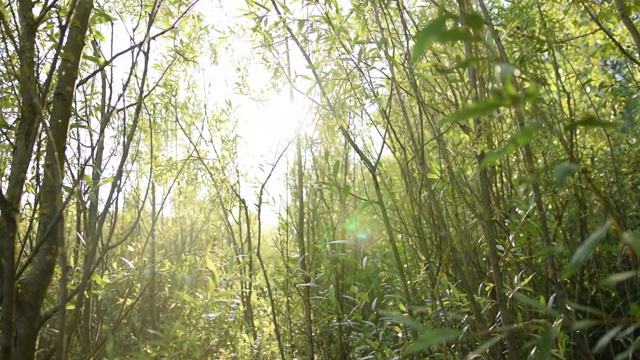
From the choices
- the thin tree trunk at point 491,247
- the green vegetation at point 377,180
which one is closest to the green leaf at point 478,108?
the green vegetation at point 377,180

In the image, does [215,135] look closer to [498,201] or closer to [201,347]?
[201,347]

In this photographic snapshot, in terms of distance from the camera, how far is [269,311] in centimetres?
285

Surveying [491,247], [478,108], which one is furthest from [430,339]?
[491,247]

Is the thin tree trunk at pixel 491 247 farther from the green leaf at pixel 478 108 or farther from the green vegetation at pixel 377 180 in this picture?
the green leaf at pixel 478 108

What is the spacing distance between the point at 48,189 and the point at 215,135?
75.3 inches

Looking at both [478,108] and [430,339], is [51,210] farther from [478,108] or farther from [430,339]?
[478,108]

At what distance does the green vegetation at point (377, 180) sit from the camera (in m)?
1.18

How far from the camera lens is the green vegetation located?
1.18m

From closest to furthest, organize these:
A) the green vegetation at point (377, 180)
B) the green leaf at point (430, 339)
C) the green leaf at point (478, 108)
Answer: the green leaf at point (478, 108) < the green leaf at point (430, 339) < the green vegetation at point (377, 180)

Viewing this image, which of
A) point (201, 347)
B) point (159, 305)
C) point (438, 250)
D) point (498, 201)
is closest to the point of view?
point (438, 250)

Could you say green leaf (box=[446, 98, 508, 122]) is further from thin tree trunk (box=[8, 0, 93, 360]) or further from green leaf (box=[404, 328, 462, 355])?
thin tree trunk (box=[8, 0, 93, 360])

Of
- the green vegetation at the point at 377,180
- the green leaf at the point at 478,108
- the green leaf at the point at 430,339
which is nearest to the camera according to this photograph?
the green leaf at the point at 478,108

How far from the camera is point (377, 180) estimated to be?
1.83 metres

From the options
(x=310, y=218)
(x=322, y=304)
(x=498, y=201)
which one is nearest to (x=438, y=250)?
(x=498, y=201)
